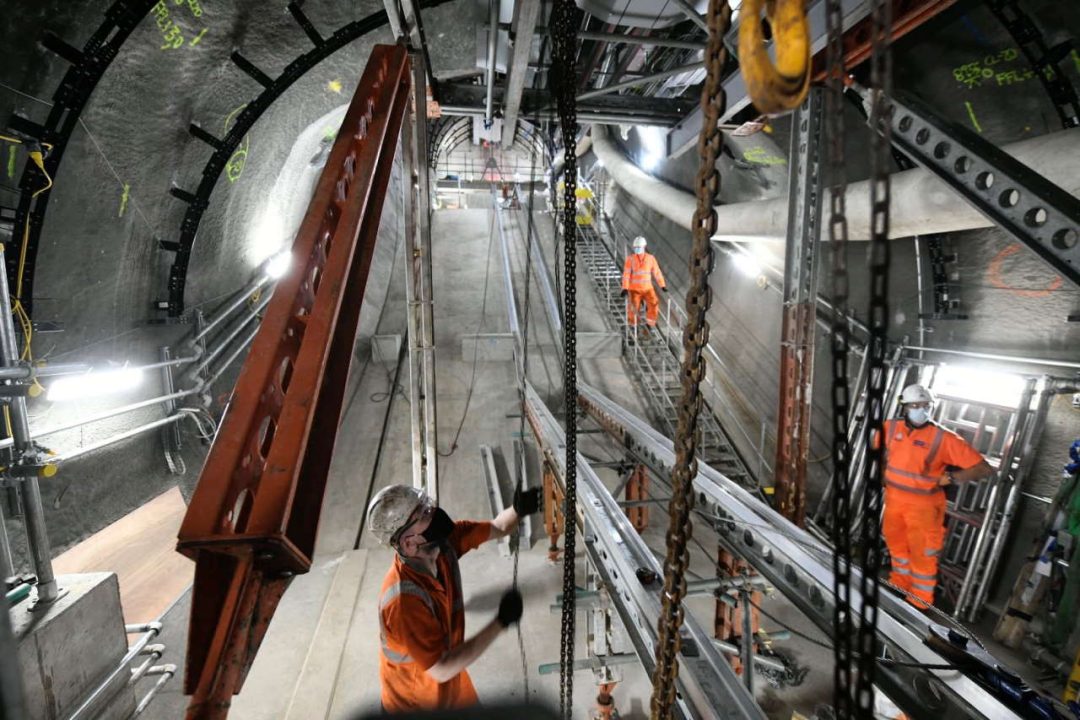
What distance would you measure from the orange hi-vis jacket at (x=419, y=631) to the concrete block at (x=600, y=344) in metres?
7.30

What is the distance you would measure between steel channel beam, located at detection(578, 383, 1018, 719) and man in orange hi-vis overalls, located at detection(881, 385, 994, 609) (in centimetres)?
183

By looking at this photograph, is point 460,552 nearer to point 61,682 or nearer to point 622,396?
point 61,682

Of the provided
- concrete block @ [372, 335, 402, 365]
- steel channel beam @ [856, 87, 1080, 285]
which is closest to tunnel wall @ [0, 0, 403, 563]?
concrete block @ [372, 335, 402, 365]

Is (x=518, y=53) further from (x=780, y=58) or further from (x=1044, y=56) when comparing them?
(x=1044, y=56)

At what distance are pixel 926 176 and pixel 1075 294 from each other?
2.24 meters

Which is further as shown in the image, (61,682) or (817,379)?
(817,379)

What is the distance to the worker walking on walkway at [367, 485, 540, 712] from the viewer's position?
7.66ft

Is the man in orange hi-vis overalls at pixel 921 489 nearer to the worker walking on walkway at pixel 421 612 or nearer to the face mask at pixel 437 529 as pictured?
the worker walking on walkway at pixel 421 612

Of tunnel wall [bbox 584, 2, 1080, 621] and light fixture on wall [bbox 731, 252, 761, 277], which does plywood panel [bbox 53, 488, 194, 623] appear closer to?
tunnel wall [bbox 584, 2, 1080, 621]

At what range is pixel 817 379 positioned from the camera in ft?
25.0

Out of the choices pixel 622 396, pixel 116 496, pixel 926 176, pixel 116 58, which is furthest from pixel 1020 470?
pixel 116 496

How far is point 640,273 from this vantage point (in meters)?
8.84

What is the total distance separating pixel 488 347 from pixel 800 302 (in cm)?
628

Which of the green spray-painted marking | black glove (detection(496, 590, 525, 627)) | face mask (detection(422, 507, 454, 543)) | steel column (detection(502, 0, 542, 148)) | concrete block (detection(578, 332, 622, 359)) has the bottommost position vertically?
black glove (detection(496, 590, 525, 627))
